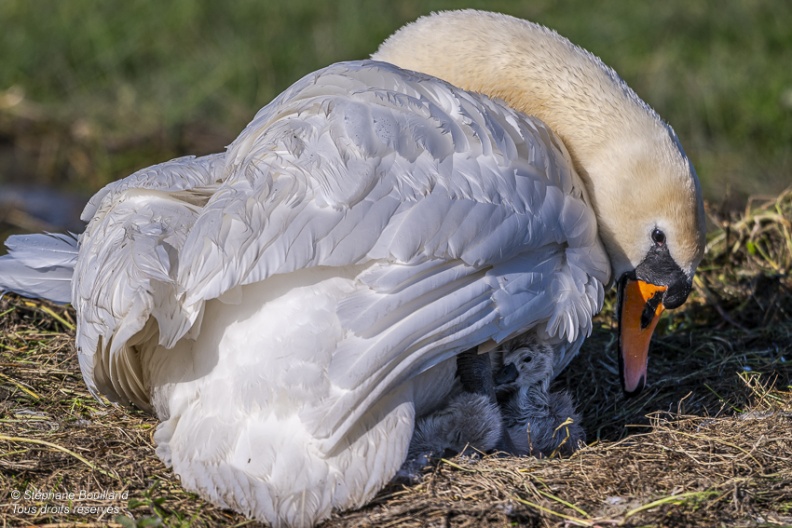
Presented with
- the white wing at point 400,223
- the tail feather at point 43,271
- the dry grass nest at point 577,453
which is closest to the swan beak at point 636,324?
the dry grass nest at point 577,453

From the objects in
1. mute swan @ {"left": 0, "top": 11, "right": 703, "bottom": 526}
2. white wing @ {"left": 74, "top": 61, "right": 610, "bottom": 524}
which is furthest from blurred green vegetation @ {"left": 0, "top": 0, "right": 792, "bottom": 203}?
white wing @ {"left": 74, "top": 61, "right": 610, "bottom": 524}

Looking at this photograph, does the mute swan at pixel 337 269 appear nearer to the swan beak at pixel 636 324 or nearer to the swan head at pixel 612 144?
the swan head at pixel 612 144

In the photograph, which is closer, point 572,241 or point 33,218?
point 572,241

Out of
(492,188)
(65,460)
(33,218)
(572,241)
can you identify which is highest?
(492,188)

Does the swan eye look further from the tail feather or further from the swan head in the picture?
the tail feather

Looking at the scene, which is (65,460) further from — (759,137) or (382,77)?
(759,137)

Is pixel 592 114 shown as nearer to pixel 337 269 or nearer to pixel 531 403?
pixel 531 403

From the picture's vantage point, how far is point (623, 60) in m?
8.42

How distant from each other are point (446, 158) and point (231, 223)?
0.69m

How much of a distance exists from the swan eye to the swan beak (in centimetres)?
16

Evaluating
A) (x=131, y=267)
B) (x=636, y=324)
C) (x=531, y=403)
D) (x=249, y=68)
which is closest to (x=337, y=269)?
(x=131, y=267)

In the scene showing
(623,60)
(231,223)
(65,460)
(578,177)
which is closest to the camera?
(231,223)

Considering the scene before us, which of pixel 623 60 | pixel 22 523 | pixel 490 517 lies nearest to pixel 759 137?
pixel 623 60

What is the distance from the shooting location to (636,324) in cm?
407
